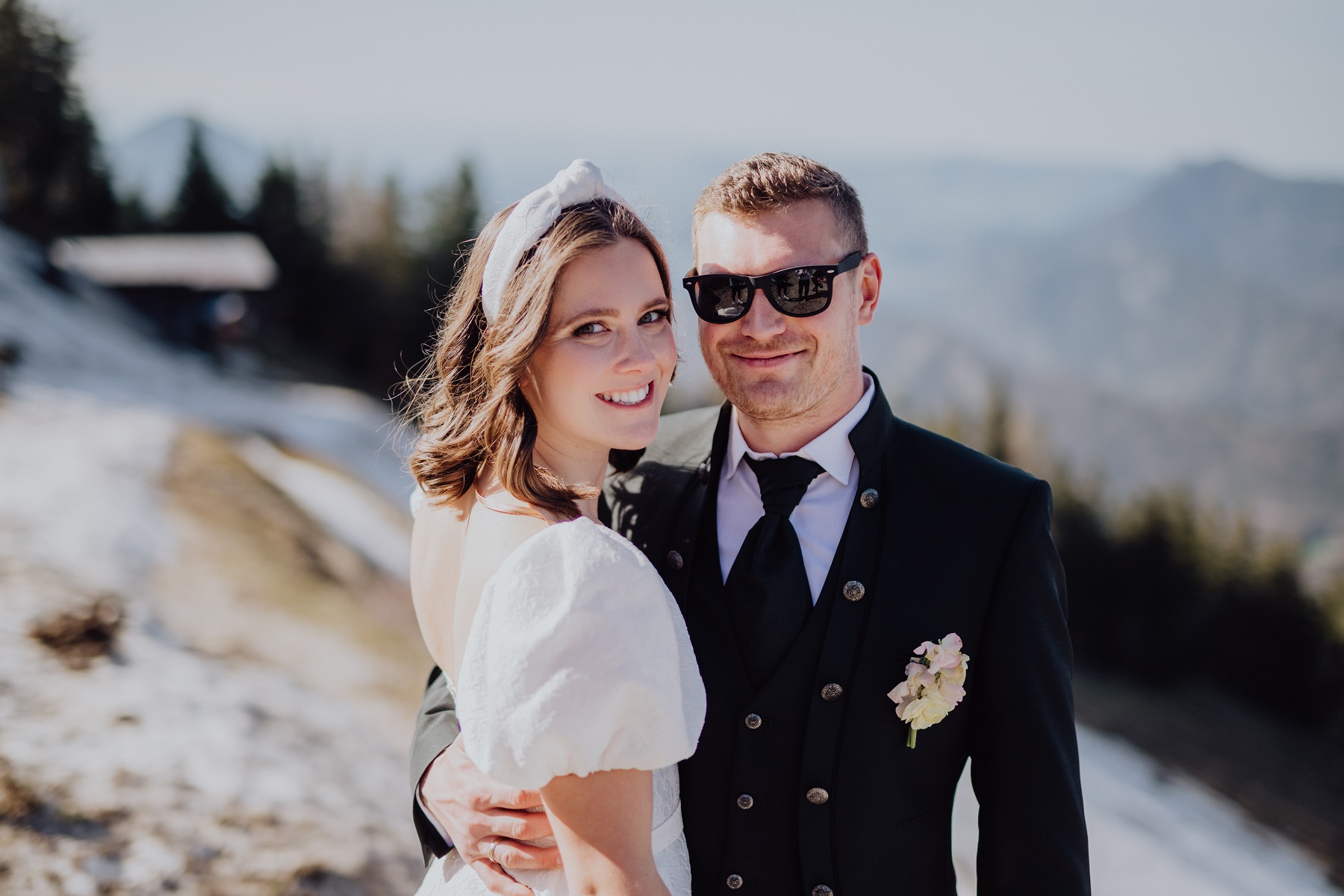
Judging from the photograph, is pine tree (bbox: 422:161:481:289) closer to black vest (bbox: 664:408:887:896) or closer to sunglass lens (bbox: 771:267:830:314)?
sunglass lens (bbox: 771:267:830:314)

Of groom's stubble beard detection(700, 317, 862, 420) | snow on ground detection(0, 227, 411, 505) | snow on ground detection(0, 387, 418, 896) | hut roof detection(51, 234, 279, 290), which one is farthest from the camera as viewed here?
hut roof detection(51, 234, 279, 290)

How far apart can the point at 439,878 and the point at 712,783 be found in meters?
1.00

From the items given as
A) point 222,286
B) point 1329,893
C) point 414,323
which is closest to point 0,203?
point 222,286

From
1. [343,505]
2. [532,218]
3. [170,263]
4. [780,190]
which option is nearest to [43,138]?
[170,263]

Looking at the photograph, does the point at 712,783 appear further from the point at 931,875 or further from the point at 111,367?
the point at 111,367

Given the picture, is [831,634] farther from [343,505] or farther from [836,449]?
[343,505]

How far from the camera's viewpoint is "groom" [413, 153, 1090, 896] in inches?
108

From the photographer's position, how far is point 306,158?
170 ft

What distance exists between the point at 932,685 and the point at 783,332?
1.31 meters

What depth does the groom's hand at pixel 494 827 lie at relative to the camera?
259cm

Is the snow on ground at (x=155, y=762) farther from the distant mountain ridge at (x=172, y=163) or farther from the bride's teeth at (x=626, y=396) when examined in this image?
the distant mountain ridge at (x=172, y=163)

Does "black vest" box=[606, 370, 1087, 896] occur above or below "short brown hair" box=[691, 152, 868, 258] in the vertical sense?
below

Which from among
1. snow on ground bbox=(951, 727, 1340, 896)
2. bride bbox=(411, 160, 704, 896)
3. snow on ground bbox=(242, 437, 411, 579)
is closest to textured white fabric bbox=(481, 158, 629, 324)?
bride bbox=(411, 160, 704, 896)

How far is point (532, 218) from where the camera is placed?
2.73 m
